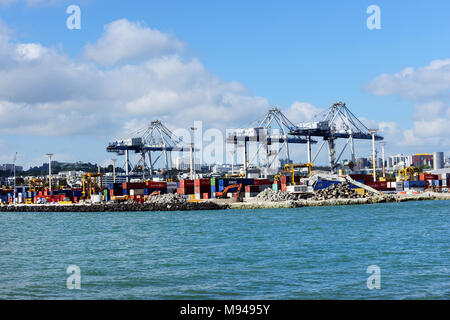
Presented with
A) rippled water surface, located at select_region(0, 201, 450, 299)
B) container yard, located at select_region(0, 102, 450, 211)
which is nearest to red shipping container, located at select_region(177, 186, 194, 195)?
container yard, located at select_region(0, 102, 450, 211)

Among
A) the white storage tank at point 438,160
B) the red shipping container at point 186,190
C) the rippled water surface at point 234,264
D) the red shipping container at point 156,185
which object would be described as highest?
the white storage tank at point 438,160

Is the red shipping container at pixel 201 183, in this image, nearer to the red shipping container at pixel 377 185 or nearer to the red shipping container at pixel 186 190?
the red shipping container at pixel 186 190

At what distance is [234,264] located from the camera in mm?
14508

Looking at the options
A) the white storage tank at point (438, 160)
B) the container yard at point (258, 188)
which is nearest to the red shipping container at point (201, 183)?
the container yard at point (258, 188)

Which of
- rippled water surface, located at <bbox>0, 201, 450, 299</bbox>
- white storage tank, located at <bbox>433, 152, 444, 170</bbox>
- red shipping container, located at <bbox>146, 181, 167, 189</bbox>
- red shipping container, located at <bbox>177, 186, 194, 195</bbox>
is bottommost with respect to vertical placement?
rippled water surface, located at <bbox>0, 201, 450, 299</bbox>

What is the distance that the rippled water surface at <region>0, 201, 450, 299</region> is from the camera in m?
10.8

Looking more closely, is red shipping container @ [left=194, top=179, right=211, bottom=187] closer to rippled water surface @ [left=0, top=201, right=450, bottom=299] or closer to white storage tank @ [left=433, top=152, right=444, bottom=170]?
rippled water surface @ [left=0, top=201, right=450, bottom=299]

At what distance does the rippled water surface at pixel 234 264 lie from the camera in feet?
35.4

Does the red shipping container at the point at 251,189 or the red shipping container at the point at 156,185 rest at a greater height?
the red shipping container at the point at 156,185

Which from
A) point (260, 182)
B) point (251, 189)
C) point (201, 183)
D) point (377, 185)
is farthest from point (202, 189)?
point (377, 185)
